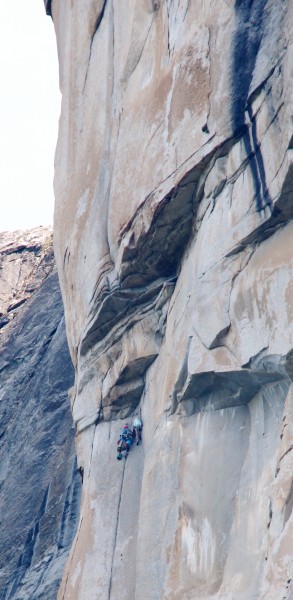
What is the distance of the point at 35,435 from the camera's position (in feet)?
105

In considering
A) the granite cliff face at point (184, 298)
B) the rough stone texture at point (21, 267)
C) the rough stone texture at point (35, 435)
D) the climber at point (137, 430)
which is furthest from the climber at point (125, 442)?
the rough stone texture at point (21, 267)

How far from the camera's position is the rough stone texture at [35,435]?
28.5m

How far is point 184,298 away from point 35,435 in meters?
13.4

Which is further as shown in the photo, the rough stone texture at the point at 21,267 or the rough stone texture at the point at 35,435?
the rough stone texture at the point at 21,267

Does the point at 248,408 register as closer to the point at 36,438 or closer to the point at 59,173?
the point at 59,173

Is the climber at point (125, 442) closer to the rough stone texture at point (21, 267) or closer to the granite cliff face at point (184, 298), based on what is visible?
the granite cliff face at point (184, 298)

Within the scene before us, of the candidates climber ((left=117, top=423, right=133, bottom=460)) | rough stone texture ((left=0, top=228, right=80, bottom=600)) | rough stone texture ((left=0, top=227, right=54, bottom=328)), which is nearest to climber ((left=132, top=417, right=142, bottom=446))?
climber ((left=117, top=423, right=133, bottom=460))

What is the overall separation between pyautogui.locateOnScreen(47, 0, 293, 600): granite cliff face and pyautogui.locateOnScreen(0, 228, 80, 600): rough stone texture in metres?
5.29

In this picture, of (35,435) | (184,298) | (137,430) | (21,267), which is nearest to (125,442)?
(137,430)

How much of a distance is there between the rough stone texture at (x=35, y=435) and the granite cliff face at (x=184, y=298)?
5290 millimetres

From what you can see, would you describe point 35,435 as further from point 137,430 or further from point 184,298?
point 184,298

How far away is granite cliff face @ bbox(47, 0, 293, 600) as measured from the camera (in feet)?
56.0

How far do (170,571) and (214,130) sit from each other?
807 cm

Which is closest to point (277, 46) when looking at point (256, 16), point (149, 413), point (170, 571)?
point (256, 16)
